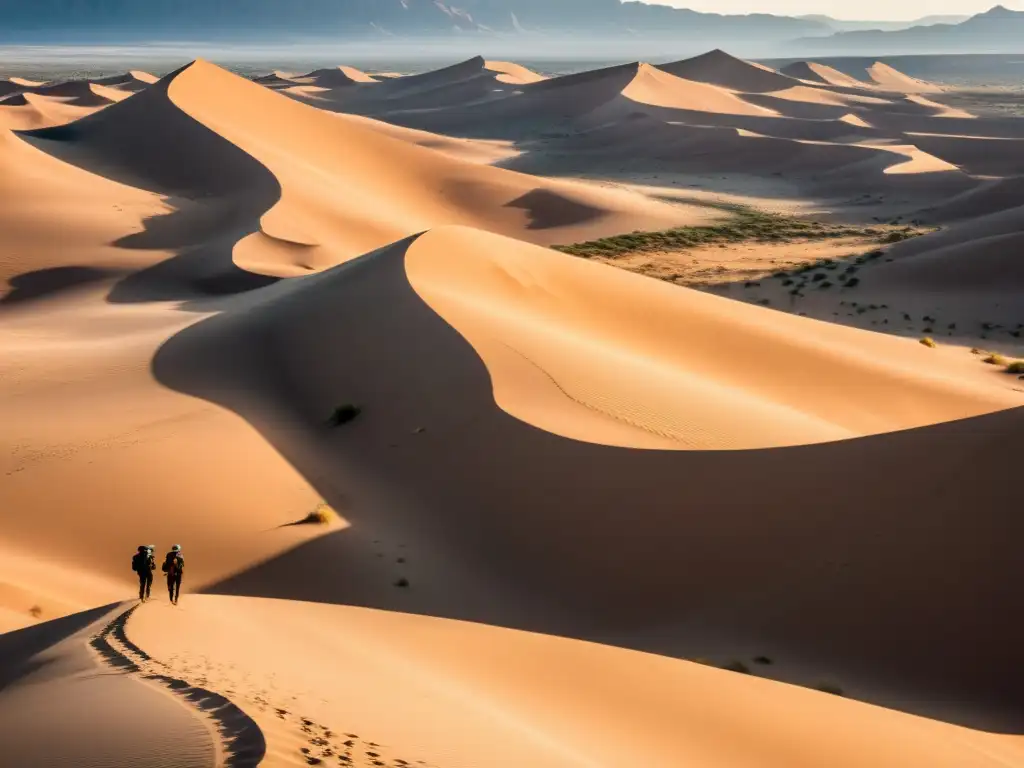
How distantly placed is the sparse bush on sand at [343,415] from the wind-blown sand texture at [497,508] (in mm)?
52

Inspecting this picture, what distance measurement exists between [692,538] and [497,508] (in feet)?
7.54

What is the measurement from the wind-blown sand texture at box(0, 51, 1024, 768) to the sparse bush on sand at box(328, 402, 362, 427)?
52 mm

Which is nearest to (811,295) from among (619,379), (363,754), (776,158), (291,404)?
(619,379)

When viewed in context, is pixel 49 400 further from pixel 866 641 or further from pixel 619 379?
pixel 866 641

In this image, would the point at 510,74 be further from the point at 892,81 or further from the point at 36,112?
the point at 36,112

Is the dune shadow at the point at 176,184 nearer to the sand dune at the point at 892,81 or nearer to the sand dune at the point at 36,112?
the sand dune at the point at 36,112

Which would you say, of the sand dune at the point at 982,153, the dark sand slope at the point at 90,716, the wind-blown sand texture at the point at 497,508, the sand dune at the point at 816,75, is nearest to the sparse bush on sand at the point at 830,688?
the wind-blown sand texture at the point at 497,508

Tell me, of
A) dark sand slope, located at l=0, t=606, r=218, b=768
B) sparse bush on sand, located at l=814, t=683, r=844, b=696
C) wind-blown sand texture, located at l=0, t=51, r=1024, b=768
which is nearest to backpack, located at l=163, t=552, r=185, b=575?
wind-blown sand texture, located at l=0, t=51, r=1024, b=768

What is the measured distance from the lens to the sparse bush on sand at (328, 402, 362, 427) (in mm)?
14945

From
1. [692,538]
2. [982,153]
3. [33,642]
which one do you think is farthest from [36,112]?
[33,642]

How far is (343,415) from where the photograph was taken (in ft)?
49.1

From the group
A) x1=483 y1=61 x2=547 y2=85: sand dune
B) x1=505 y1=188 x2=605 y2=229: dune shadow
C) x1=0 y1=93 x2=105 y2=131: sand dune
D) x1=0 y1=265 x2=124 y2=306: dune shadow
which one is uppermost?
x1=483 y1=61 x2=547 y2=85: sand dune

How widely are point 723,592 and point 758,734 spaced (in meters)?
3.43

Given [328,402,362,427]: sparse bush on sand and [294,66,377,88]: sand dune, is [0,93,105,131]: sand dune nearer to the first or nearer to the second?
[294,66,377,88]: sand dune
